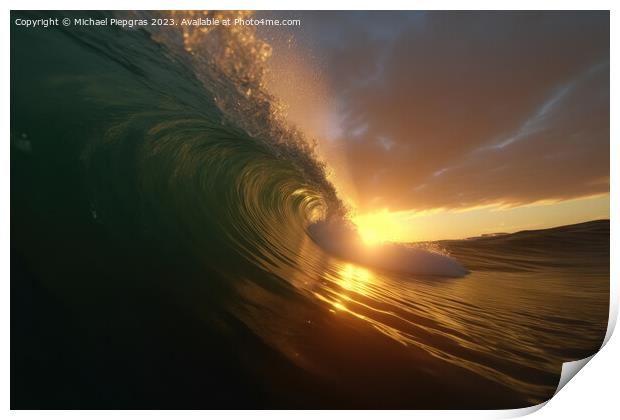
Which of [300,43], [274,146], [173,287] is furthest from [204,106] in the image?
[173,287]

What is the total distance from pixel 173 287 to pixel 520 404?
1.91 m

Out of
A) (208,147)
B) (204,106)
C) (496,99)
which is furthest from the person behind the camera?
(208,147)

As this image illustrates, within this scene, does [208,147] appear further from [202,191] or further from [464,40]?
[464,40]

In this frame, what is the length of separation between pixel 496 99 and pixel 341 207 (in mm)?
Result: 1229

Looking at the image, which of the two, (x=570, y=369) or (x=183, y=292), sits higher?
(x=570, y=369)

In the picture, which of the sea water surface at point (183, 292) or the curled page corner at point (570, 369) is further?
the curled page corner at point (570, 369)

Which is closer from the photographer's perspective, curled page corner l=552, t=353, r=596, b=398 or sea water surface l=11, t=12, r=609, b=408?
sea water surface l=11, t=12, r=609, b=408

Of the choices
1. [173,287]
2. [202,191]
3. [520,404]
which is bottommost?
[173,287]

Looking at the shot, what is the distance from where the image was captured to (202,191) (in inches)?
78.5

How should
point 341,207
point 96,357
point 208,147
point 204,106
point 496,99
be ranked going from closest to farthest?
point 96,357 < point 496,99 < point 204,106 < point 208,147 < point 341,207

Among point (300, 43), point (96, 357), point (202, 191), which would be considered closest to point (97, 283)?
point (96, 357)

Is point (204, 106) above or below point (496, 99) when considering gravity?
below

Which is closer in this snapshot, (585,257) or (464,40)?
(464,40)
